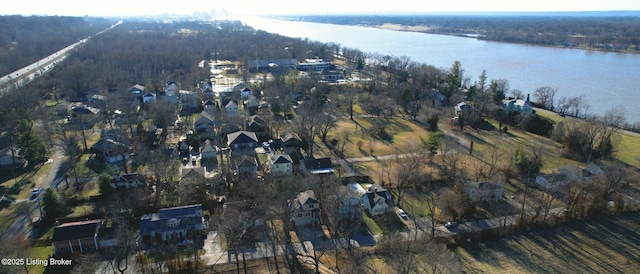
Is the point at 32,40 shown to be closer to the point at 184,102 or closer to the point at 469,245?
the point at 184,102

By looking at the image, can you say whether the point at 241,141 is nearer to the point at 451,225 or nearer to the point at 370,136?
the point at 370,136

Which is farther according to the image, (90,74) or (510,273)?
(90,74)

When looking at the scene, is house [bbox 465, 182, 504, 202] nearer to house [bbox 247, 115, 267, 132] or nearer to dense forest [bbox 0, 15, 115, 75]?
house [bbox 247, 115, 267, 132]

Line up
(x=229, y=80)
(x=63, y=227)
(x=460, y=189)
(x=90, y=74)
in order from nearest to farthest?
(x=63, y=227) < (x=460, y=189) < (x=90, y=74) < (x=229, y=80)

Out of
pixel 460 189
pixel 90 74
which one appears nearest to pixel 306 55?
pixel 90 74

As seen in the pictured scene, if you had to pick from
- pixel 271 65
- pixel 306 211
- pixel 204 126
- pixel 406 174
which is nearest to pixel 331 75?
pixel 271 65

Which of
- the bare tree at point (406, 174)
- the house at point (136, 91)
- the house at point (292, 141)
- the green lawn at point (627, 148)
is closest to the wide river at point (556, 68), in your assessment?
the green lawn at point (627, 148)

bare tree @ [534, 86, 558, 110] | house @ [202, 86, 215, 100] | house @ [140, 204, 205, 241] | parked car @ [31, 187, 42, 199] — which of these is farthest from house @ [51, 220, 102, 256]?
bare tree @ [534, 86, 558, 110]
